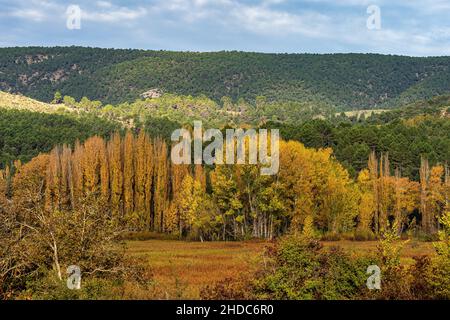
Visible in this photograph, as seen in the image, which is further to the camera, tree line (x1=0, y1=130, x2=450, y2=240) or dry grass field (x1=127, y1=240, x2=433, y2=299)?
tree line (x1=0, y1=130, x2=450, y2=240)

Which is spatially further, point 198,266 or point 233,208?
point 233,208

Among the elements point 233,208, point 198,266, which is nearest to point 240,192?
point 233,208

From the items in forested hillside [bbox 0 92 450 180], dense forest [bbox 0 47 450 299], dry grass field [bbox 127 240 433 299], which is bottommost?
dry grass field [bbox 127 240 433 299]

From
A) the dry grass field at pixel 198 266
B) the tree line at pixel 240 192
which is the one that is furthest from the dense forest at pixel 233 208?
the dry grass field at pixel 198 266

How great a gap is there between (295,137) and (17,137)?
191ft

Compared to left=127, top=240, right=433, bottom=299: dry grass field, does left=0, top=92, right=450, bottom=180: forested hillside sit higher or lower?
higher

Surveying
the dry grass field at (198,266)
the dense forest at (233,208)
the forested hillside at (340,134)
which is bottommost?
the dry grass field at (198,266)

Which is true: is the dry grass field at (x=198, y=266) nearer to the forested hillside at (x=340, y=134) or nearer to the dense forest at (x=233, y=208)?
the dense forest at (x=233, y=208)

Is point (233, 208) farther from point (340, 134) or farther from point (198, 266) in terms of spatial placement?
point (340, 134)

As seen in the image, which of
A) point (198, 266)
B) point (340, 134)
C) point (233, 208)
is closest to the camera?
point (198, 266)

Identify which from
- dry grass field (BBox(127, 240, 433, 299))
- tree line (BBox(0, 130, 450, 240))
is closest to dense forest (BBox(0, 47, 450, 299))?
tree line (BBox(0, 130, 450, 240))

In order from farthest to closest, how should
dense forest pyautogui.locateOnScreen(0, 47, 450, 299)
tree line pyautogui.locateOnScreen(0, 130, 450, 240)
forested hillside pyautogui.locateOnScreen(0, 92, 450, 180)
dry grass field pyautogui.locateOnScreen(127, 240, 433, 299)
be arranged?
forested hillside pyautogui.locateOnScreen(0, 92, 450, 180)
tree line pyautogui.locateOnScreen(0, 130, 450, 240)
dry grass field pyautogui.locateOnScreen(127, 240, 433, 299)
dense forest pyautogui.locateOnScreen(0, 47, 450, 299)

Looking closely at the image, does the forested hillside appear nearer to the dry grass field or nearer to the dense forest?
the dense forest
